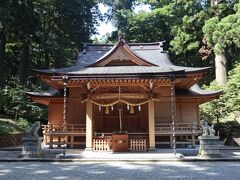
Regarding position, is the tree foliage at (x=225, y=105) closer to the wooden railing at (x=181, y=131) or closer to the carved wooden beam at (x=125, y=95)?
the wooden railing at (x=181, y=131)

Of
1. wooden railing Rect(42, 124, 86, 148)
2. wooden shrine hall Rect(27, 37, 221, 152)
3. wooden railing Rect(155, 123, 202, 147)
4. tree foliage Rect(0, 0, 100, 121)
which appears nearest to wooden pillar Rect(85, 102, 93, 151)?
wooden shrine hall Rect(27, 37, 221, 152)

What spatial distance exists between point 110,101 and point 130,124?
184 centimetres

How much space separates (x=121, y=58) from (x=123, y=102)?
2.62 m

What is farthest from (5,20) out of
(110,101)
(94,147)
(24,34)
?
(94,147)

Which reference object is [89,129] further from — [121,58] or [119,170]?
[119,170]

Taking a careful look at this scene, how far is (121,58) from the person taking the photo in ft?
53.4

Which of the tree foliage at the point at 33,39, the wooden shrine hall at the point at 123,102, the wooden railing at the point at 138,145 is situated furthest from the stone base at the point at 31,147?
the tree foliage at the point at 33,39

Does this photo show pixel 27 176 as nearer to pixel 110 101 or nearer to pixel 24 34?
pixel 110 101

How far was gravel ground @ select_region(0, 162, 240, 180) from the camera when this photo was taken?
8461 mm

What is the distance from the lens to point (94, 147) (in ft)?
47.8

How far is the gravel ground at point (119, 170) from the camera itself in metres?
8.46

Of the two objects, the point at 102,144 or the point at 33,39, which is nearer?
the point at 102,144

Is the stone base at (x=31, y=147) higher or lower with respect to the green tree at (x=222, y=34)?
lower

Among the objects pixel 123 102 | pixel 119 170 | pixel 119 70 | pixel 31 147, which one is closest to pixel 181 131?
pixel 123 102
